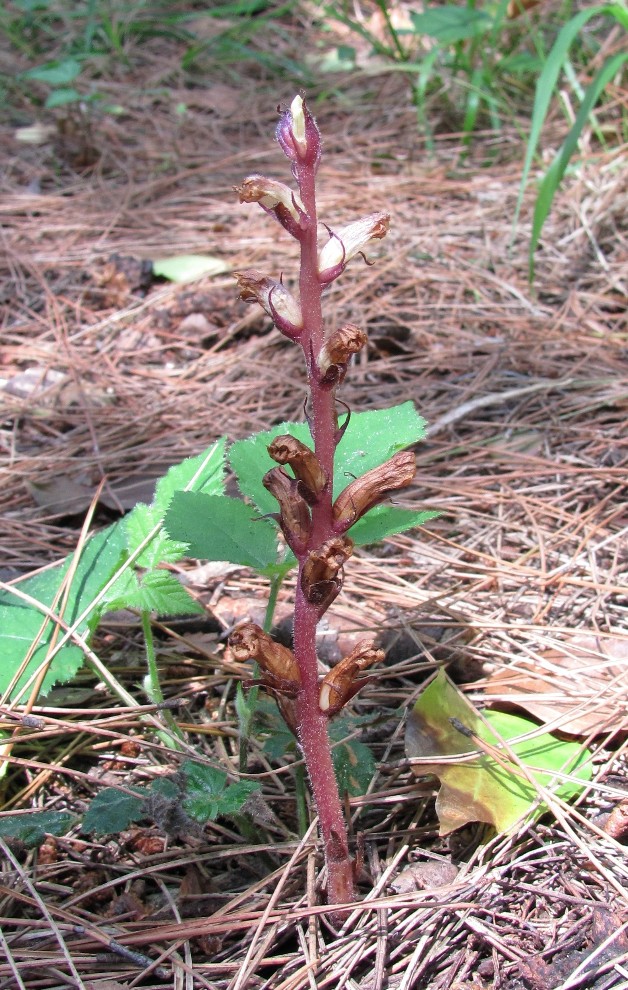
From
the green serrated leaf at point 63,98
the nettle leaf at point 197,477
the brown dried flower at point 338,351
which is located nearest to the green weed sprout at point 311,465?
the brown dried flower at point 338,351

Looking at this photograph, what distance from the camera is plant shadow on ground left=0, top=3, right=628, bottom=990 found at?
1.33m

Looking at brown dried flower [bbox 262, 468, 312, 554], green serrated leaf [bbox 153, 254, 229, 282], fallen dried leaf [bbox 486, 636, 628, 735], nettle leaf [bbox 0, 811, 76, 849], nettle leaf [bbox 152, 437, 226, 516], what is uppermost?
brown dried flower [bbox 262, 468, 312, 554]

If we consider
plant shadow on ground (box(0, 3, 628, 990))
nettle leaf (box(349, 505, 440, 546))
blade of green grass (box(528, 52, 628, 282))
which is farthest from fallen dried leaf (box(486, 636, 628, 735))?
blade of green grass (box(528, 52, 628, 282))

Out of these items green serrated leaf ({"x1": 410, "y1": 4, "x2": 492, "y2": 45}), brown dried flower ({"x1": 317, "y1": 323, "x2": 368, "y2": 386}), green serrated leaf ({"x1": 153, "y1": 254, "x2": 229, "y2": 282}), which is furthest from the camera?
green serrated leaf ({"x1": 410, "y1": 4, "x2": 492, "y2": 45})

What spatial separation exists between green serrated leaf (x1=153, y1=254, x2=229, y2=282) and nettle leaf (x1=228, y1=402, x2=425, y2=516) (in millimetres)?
1901

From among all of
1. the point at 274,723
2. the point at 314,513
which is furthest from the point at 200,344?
the point at 314,513

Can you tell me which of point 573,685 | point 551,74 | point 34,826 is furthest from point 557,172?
point 34,826

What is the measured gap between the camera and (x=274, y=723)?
5.33ft

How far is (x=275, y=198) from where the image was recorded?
3.85 feet

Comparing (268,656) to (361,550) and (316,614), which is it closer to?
(316,614)

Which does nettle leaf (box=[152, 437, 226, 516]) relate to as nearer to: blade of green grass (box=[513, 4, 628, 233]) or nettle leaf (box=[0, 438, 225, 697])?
nettle leaf (box=[0, 438, 225, 697])

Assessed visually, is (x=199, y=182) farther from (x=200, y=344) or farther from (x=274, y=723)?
(x=274, y=723)

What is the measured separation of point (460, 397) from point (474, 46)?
222 centimetres

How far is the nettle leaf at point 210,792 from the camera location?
1.32 m
